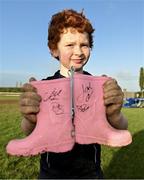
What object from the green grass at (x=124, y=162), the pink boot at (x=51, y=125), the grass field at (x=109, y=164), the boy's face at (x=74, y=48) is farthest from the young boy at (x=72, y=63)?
the green grass at (x=124, y=162)

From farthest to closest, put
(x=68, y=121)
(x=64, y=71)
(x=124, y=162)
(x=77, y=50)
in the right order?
(x=124, y=162) < (x=64, y=71) < (x=77, y=50) < (x=68, y=121)

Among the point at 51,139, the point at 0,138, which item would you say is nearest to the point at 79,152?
the point at 51,139

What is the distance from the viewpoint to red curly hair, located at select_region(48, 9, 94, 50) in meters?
2.86

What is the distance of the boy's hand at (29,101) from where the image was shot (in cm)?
248

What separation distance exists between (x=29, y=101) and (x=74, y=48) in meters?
0.57

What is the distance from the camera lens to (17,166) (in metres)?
6.07

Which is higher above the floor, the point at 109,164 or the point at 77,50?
the point at 77,50

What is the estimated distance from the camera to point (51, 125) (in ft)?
8.05

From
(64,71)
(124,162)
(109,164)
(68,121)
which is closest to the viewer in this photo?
(68,121)

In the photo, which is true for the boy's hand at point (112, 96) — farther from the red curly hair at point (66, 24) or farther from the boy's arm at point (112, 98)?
the red curly hair at point (66, 24)

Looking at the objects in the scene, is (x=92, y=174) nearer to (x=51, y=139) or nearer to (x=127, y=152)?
(x=51, y=139)

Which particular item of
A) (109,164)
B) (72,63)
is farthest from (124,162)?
(72,63)

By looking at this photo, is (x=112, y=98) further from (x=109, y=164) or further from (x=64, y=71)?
(x=109, y=164)

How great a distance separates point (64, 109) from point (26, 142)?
0.31 m
